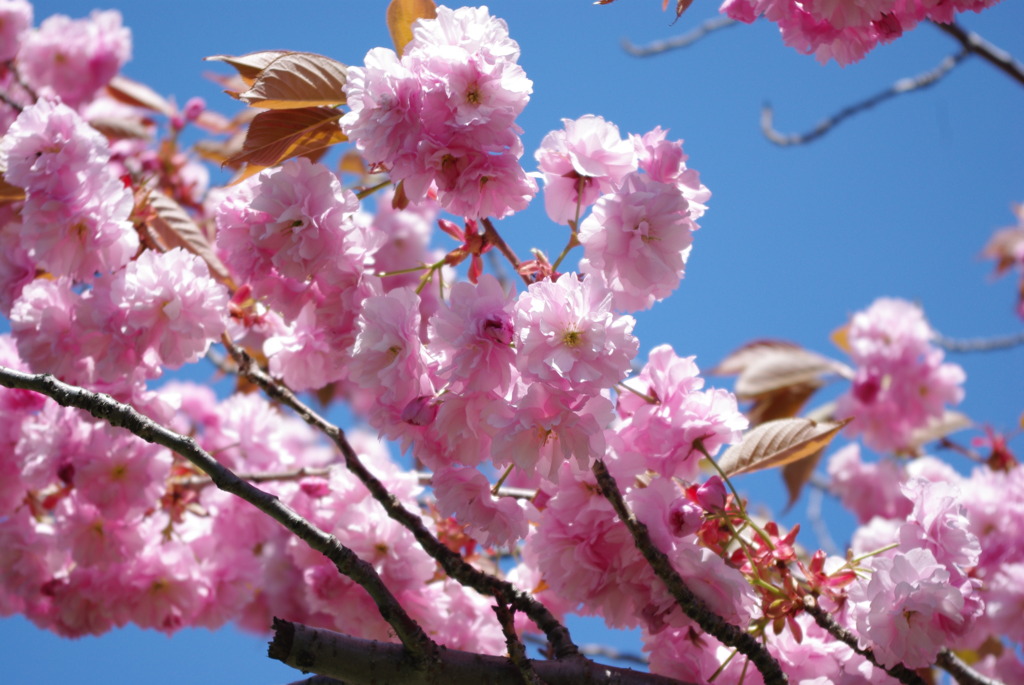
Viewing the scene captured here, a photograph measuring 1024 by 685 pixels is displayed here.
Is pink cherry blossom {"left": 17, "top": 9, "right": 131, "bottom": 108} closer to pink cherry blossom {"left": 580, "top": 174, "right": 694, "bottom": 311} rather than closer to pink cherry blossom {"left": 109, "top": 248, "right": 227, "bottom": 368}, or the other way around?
pink cherry blossom {"left": 109, "top": 248, "right": 227, "bottom": 368}

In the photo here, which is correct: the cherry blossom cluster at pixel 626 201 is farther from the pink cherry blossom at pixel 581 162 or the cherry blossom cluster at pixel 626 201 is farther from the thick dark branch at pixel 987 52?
the thick dark branch at pixel 987 52

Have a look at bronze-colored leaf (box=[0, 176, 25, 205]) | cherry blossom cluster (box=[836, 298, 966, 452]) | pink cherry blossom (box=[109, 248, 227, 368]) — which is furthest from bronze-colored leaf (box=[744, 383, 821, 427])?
bronze-colored leaf (box=[0, 176, 25, 205])

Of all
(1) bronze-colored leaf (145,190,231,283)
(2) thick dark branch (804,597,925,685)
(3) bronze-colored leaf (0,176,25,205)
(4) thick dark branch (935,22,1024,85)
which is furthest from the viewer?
(4) thick dark branch (935,22,1024,85)

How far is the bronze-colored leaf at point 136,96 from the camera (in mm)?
2930

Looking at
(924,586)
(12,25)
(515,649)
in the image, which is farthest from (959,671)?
(12,25)

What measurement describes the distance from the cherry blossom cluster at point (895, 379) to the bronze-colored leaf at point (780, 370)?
0.10 m

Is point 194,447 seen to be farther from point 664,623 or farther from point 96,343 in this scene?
point 664,623

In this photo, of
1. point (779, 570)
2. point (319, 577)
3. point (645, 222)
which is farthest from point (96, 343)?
point (779, 570)

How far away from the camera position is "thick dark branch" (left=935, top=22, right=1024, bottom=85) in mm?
2396

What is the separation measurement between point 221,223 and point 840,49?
A: 3.38ft

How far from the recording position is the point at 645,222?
3.62 ft

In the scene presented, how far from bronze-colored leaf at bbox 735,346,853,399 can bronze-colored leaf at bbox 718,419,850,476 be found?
1.25m

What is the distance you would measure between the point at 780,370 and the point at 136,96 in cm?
246

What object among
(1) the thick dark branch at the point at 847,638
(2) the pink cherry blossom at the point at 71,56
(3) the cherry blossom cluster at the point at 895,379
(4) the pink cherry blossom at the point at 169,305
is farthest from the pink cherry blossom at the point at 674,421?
(2) the pink cherry blossom at the point at 71,56
